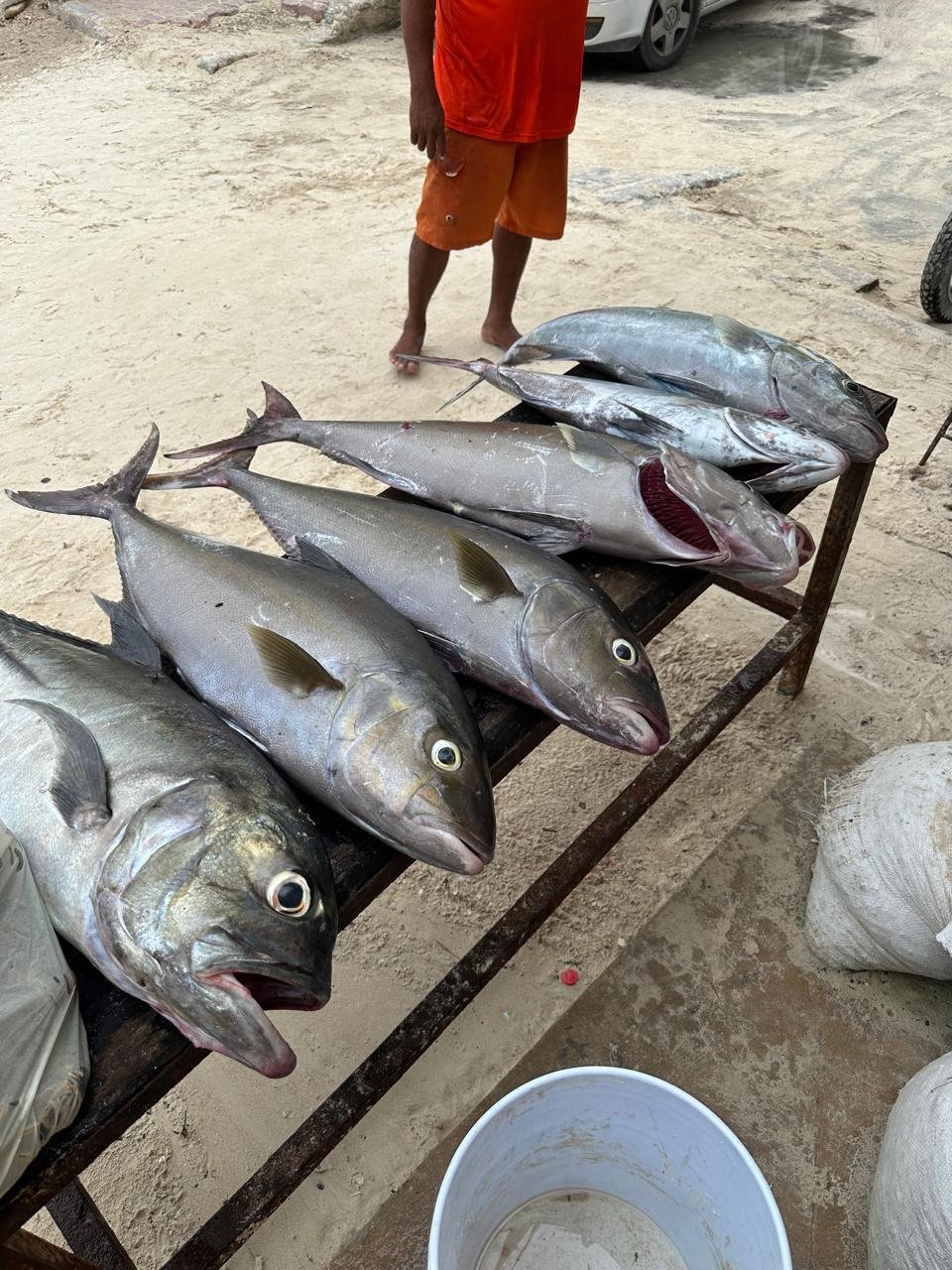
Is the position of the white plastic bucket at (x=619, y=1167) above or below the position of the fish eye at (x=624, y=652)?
below

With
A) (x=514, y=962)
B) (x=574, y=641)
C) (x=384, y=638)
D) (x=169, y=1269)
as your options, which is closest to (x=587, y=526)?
(x=574, y=641)

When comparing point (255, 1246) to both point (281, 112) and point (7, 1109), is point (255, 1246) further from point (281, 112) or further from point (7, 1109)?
point (281, 112)

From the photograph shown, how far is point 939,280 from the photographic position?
4293 mm

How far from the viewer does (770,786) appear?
8.55ft

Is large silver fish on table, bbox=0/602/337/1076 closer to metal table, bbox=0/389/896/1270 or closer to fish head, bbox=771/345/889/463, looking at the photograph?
metal table, bbox=0/389/896/1270

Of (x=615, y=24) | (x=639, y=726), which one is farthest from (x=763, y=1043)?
(x=615, y=24)

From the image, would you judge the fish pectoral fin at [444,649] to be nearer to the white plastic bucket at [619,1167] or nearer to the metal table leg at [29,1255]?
the white plastic bucket at [619,1167]

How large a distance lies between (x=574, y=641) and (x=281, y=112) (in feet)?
22.7

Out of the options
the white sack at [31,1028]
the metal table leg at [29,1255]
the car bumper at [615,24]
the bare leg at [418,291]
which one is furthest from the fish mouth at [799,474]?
the car bumper at [615,24]

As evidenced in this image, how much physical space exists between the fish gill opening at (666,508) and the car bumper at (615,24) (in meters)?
6.89

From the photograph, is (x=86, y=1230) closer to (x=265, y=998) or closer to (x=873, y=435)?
(x=265, y=998)

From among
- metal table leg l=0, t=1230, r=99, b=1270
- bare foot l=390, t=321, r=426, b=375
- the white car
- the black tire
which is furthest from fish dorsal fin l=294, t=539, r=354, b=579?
the white car

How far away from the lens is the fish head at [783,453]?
75.8 inches

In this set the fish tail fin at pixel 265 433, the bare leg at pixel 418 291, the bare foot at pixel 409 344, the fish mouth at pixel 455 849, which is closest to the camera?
the fish mouth at pixel 455 849
